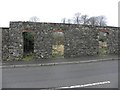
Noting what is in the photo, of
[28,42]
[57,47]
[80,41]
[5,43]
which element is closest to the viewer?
[5,43]

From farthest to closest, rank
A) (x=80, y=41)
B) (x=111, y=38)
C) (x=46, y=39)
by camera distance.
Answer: (x=111, y=38) < (x=80, y=41) < (x=46, y=39)

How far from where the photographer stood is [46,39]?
18.1 metres

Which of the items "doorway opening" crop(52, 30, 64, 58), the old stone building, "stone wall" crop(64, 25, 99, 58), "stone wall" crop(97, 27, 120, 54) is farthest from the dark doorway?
"stone wall" crop(97, 27, 120, 54)

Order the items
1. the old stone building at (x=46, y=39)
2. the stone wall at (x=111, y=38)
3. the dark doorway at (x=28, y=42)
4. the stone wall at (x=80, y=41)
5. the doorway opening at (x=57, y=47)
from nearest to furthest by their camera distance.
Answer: the old stone building at (x=46, y=39) < the dark doorway at (x=28, y=42) < the doorway opening at (x=57, y=47) < the stone wall at (x=80, y=41) < the stone wall at (x=111, y=38)

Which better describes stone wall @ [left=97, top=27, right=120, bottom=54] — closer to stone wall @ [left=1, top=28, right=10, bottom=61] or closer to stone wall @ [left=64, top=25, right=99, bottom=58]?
stone wall @ [left=64, top=25, right=99, bottom=58]

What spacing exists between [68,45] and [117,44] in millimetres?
5442

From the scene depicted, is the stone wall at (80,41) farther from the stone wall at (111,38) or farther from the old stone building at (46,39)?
the stone wall at (111,38)

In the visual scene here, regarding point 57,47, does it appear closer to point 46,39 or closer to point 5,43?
point 46,39

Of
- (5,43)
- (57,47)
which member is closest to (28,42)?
(5,43)

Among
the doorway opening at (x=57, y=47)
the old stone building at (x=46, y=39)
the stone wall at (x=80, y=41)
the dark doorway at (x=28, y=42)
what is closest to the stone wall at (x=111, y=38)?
→ the old stone building at (x=46, y=39)

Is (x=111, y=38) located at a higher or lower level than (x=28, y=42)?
higher

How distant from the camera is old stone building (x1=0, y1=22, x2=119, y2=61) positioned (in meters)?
17.2

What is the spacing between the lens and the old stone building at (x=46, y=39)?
1725cm

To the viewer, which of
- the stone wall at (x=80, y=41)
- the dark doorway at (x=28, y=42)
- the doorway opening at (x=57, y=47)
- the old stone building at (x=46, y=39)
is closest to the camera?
the old stone building at (x=46, y=39)
